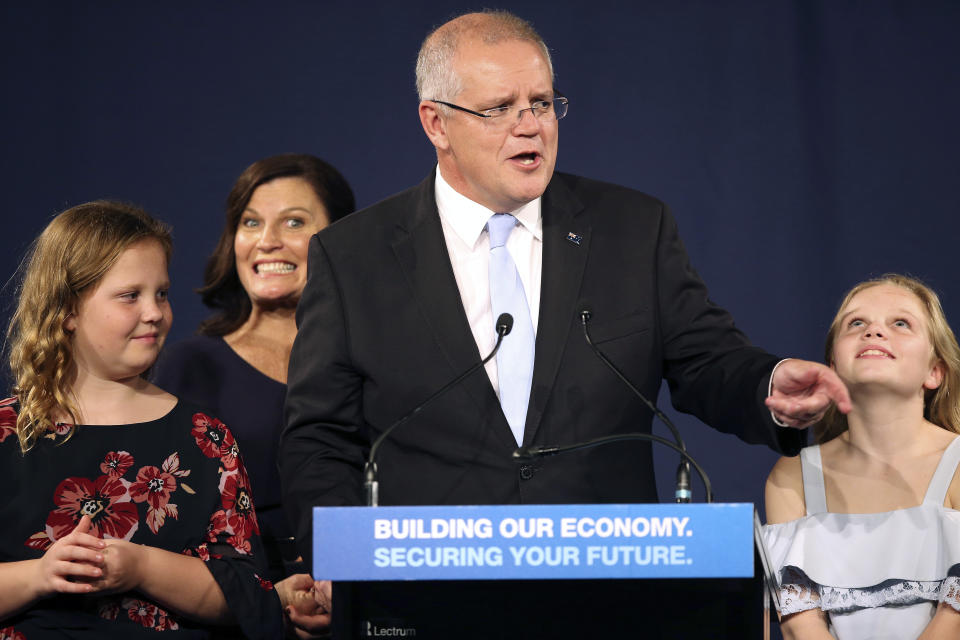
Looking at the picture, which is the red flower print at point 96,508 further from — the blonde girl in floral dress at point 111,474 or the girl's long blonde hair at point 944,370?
the girl's long blonde hair at point 944,370

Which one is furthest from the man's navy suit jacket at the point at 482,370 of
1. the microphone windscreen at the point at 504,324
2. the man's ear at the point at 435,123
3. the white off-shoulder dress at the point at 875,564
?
the white off-shoulder dress at the point at 875,564

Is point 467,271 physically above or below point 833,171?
below

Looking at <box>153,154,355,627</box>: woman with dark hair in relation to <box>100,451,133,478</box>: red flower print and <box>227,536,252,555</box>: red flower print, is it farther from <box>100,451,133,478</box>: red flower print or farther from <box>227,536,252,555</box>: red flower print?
<box>100,451,133,478</box>: red flower print

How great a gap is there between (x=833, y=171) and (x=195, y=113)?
7.64 ft

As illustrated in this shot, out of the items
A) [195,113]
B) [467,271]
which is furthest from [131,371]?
[195,113]

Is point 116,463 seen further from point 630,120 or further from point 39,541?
point 630,120

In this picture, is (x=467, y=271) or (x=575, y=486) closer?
(x=575, y=486)

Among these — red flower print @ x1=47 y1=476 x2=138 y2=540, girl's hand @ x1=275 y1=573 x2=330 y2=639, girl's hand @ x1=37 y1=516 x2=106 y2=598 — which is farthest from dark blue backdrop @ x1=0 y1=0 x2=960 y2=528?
girl's hand @ x1=37 y1=516 x2=106 y2=598

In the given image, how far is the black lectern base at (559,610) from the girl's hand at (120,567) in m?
0.61

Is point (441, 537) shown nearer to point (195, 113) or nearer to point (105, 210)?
point (105, 210)

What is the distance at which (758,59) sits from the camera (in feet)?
12.8

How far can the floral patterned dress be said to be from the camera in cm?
205

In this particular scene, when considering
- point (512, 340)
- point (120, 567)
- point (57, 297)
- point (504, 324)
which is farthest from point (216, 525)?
point (504, 324)

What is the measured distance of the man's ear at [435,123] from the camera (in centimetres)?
233
